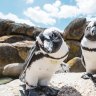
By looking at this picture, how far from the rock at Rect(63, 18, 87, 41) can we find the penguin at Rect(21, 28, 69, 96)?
9.45m

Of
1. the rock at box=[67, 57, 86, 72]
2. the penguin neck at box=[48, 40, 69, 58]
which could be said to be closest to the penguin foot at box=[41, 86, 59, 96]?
the penguin neck at box=[48, 40, 69, 58]

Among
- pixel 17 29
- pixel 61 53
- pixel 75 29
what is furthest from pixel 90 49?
pixel 17 29

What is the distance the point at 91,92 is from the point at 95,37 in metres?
0.73

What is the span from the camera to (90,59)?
4922 mm

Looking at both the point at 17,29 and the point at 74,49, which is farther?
the point at 17,29

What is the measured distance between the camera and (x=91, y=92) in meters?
4.57

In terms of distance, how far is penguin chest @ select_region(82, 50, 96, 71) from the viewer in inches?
191

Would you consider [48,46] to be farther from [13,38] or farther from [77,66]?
[13,38]

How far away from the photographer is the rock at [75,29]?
45.0 ft

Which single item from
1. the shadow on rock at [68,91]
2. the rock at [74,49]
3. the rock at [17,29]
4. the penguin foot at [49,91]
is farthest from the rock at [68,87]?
the rock at [17,29]

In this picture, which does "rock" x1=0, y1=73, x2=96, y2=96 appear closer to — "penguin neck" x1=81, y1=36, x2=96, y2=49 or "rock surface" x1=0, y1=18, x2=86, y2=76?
"penguin neck" x1=81, y1=36, x2=96, y2=49

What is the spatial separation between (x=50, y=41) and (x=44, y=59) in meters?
0.24

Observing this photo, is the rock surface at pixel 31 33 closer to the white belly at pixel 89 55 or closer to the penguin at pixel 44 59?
the white belly at pixel 89 55

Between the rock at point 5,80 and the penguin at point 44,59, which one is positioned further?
the rock at point 5,80
